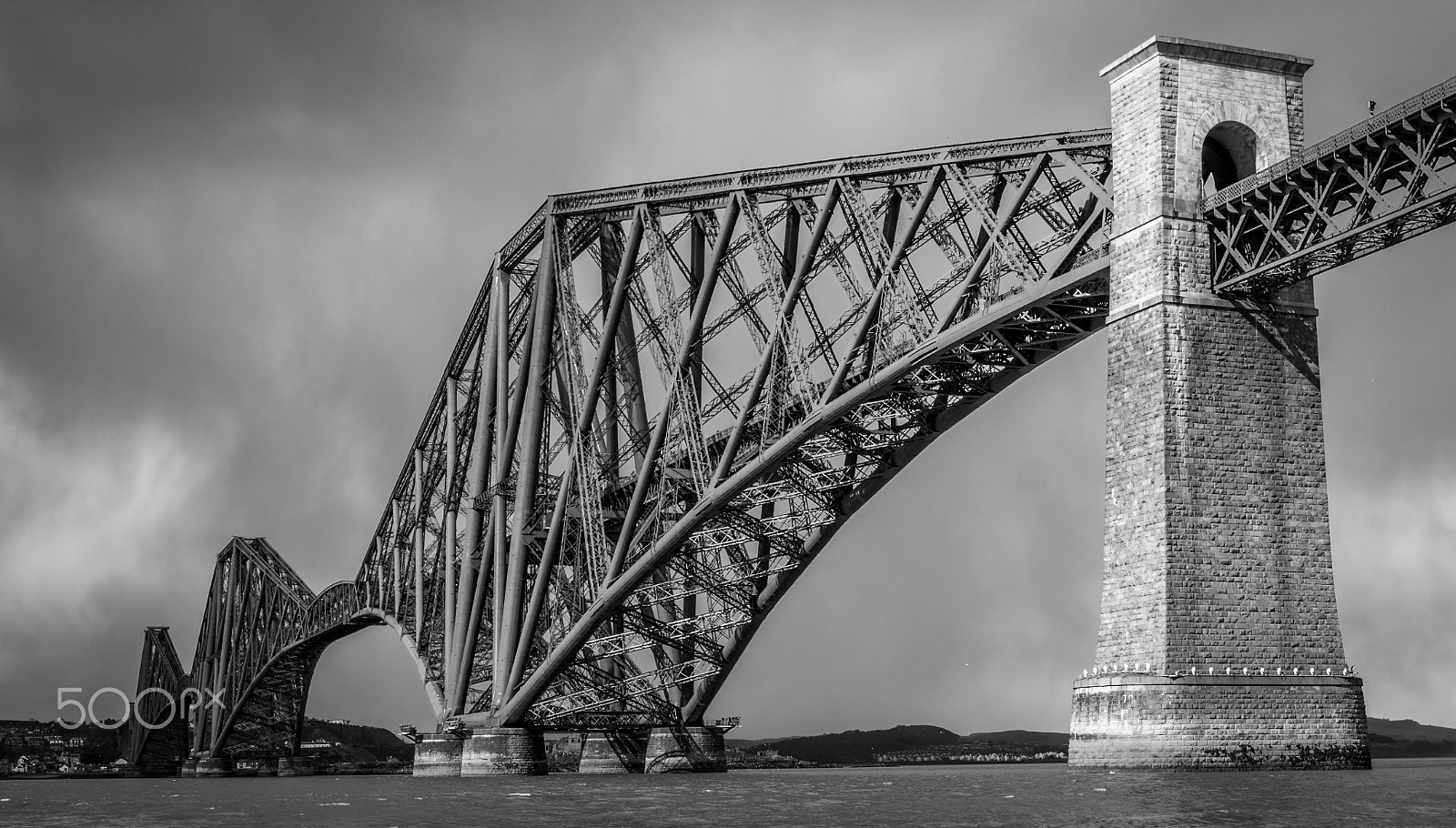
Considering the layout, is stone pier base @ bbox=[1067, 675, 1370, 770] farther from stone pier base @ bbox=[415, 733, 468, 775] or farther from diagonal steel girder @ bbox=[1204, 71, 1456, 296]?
stone pier base @ bbox=[415, 733, 468, 775]

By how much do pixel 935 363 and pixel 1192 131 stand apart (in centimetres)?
1450

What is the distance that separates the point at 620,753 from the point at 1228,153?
39.5 meters

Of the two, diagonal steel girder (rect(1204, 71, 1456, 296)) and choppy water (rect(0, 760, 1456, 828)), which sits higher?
diagonal steel girder (rect(1204, 71, 1456, 296))

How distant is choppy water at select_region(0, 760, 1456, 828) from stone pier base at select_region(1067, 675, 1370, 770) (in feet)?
1.95

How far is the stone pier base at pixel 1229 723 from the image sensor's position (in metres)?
38.0

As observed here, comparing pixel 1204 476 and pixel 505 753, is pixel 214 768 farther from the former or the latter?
pixel 1204 476

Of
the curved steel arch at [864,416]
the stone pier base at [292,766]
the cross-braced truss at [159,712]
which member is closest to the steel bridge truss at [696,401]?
the curved steel arch at [864,416]

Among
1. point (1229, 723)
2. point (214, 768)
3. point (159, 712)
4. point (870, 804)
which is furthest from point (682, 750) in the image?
point (159, 712)

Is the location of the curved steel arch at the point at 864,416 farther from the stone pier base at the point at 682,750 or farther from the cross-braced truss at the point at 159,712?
the cross-braced truss at the point at 159,712

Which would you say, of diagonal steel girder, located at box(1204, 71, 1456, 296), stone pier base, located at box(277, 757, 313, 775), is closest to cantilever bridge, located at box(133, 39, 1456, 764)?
diagonal steel girder, located at box(1204, 71, 1456, 296)

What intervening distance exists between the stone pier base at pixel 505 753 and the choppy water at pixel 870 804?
8.76 meters

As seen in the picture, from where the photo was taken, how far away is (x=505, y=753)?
69.8 meters

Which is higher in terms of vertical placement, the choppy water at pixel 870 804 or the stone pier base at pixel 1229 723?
the stone pier base at pixel 1229 723

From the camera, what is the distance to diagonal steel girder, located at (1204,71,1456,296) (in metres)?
36.9
